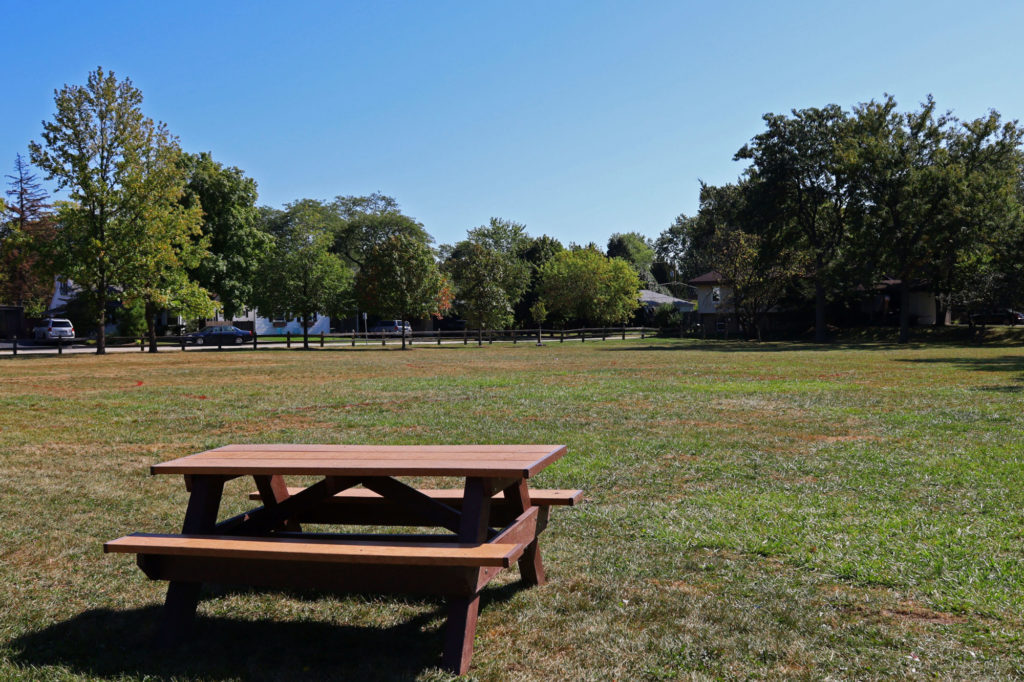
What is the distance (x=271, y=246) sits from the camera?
55.0 metres

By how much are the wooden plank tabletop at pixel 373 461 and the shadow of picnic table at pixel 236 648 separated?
2.84 ft

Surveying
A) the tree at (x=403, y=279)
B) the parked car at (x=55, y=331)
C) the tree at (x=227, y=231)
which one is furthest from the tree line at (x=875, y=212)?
the parked car at (x=55, y=331)

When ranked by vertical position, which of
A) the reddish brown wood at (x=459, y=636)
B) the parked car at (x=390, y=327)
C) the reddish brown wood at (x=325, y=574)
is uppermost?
the parked car at (x=390, y=327)

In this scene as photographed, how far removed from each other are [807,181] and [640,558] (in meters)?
49.8

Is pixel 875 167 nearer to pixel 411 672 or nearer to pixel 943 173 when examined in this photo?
pixel 943 173

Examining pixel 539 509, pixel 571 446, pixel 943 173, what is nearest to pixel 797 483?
pixel 571 446

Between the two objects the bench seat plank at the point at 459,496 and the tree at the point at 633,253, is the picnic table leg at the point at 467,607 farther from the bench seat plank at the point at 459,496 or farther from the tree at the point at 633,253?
the tree at the point at 633,253

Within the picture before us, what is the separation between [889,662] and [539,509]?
1.92 meters

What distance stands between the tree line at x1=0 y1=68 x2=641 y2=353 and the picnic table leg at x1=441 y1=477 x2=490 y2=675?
129ft

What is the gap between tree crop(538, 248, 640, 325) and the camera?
7088 cm

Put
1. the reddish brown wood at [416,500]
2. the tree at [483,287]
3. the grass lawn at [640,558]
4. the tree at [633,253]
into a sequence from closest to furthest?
the grass lawn at [640,558] < the reddish brown wood at [416,500] < the tree at [483,287] < the tree at [633,253]

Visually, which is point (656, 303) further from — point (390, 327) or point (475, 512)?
point (475, 512)

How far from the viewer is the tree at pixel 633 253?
363 feet

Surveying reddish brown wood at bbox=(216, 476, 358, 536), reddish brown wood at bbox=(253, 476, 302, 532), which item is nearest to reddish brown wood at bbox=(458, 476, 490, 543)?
reddish brown wood at bbox=(216, 476, 358, 536)
